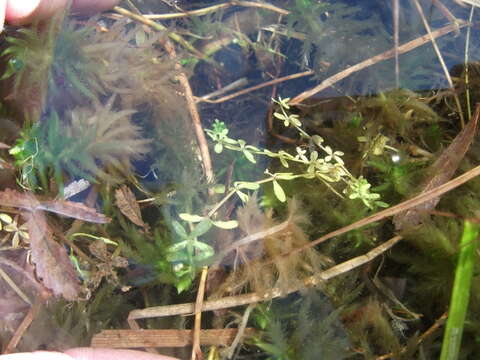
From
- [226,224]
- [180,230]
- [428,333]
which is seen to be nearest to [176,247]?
[180,230]

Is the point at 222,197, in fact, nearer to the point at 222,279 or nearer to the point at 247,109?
the point at 222,279

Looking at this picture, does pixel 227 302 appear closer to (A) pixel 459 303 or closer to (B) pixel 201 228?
(B) pixel 201 228

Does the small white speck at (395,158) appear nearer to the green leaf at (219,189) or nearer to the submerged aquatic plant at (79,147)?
the green leaf at (219,189)

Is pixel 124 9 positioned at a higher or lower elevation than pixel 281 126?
higher

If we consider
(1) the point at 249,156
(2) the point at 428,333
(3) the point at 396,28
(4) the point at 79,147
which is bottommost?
(2) the point at 428,333

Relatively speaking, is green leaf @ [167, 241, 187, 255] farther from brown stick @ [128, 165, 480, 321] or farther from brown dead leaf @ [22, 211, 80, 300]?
brown dead leaf @ [22, 211, 80, 300]

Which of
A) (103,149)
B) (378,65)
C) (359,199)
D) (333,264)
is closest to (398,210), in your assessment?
(359,199)
